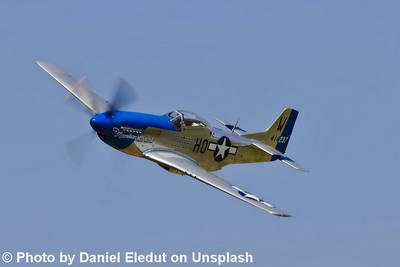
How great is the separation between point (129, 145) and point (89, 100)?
4.05 metres

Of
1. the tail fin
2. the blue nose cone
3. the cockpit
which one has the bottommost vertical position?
the blue nose cone

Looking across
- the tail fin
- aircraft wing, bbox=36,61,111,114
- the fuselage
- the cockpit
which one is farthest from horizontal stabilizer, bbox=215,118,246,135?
aircraft wing, bbox=36,61,111,114

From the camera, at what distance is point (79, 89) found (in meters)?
52.3

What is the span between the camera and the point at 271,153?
52.8 metres

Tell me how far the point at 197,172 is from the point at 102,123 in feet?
16.8

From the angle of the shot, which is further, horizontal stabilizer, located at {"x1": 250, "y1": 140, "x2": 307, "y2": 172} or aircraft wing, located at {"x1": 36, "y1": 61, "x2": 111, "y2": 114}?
horizontal stabilizer, located at {"x1": 250, "y1": 140, "x2": 307, "y2": 172}

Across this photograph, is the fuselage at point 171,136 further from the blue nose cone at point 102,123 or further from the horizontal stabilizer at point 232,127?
the horizontal stabilizer at point 232,127

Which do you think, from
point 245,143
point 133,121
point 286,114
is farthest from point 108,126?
point 286,114

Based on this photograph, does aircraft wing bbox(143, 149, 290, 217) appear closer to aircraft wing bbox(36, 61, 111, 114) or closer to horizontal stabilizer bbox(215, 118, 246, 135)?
aircraft wing bbox(36, 61, 111, 114)

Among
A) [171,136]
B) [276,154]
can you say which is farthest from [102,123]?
[276,154]

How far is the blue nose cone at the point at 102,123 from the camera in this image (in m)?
47.3

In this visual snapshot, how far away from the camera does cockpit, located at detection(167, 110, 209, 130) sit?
160 ft

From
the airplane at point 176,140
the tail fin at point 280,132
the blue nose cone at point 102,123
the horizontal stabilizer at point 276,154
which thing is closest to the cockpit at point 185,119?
the airplane at point 176,140

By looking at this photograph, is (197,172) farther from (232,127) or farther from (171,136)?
(232,127)
